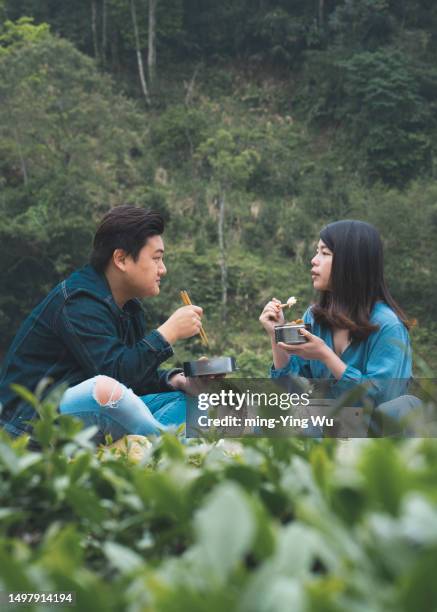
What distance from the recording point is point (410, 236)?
15273 mm

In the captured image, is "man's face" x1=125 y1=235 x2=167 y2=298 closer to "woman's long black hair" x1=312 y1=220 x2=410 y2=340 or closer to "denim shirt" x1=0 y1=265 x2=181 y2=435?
"denim shirt" x1=0 y1=265 x2=181 y2=435

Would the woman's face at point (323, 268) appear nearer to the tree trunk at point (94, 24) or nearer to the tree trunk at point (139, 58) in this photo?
the tree trunk at point (139, 58)

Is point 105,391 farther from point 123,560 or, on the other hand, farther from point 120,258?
point 123,560

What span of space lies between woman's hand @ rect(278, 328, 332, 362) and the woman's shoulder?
0.22m

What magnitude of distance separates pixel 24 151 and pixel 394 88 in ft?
24.0

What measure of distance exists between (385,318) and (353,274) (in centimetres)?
14

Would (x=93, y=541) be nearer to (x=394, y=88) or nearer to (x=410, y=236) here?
(x=410, y=236)

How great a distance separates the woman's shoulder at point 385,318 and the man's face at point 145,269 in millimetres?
565

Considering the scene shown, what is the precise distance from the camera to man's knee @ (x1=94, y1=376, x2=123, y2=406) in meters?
2.26

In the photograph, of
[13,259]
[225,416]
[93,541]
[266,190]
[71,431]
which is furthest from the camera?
[266,190]

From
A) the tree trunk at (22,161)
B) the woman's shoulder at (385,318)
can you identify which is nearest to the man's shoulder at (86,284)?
the woman's shoulder at (385,318)

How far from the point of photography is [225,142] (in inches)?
688

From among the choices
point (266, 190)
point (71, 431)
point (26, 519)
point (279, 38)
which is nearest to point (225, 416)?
point (71, 431)

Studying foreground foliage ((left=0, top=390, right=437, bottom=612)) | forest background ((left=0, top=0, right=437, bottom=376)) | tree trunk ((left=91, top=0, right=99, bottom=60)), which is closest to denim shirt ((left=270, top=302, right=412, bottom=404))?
foreground foliage ((left=0, top=390, right=437, bottom=612))
